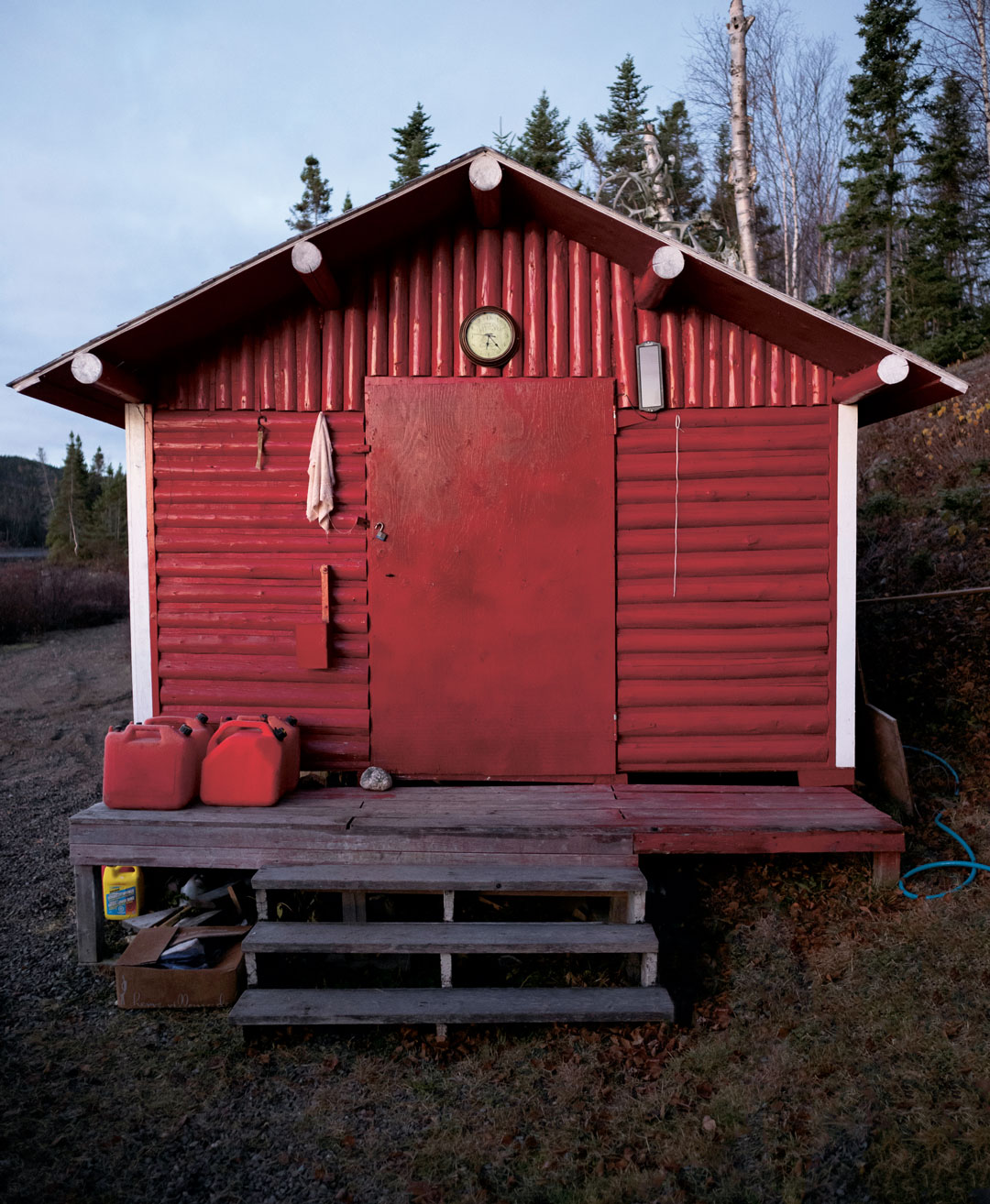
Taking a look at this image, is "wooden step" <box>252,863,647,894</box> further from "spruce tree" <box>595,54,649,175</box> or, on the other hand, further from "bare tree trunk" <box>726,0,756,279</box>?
"spruce tree" <box>595,54,649,175</box>

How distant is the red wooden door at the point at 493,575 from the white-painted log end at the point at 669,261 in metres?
0.86

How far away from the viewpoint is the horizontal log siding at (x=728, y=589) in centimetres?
560

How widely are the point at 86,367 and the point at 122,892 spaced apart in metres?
3.43

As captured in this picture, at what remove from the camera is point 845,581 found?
18.3ft

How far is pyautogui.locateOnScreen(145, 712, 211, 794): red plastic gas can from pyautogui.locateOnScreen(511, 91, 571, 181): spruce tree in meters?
25.3

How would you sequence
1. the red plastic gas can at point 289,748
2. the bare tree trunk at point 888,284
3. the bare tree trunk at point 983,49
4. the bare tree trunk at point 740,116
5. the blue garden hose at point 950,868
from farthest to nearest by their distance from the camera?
the bare tree trunk at point 888,284 < the bare tree trunk at point 983,49 < the bare tree trunk at point 740,116 < the red plastic gas can at point 289,748 < the blue garden hose at point 950,868

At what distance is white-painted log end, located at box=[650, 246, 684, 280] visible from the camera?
4.93 m

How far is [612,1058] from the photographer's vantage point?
389 centimetres

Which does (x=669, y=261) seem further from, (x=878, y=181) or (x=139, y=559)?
(x=878, y=181)

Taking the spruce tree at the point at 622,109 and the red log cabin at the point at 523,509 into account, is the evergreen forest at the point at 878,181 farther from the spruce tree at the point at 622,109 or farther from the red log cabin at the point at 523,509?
the red log cabin at the point at 523,509

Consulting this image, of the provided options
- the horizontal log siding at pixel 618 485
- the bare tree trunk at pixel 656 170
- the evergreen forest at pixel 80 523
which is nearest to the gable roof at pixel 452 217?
the horizontal log siding at pixel 618 485

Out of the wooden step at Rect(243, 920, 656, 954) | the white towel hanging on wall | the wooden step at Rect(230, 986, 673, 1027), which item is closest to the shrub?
the white towel hanging on wall

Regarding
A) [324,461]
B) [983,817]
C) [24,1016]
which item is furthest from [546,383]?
[24,1016]

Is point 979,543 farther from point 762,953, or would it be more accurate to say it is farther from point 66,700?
point 66,700
